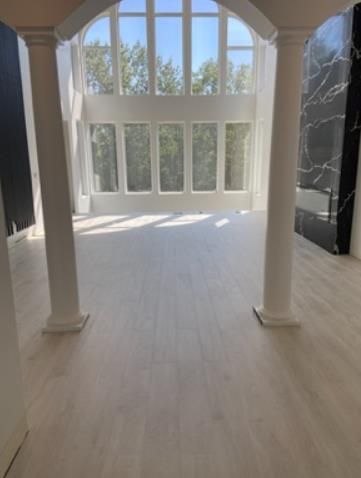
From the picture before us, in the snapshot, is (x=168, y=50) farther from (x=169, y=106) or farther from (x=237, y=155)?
(x=237, y=155)

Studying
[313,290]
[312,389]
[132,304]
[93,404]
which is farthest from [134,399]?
[313,290]

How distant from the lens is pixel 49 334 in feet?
9.72

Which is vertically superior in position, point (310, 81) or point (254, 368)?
point (310, 81)

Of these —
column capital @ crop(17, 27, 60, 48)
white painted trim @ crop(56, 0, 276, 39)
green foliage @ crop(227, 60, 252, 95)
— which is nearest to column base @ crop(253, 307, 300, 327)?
white painted trim @ crop(56, 0, 276, 39)

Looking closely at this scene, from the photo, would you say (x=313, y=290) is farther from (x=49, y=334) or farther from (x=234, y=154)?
(x=234, y=154)

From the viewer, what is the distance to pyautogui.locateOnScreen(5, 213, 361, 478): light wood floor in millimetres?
1751

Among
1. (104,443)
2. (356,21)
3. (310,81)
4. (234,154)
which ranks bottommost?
(104,443)

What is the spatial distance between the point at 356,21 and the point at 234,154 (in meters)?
6.79

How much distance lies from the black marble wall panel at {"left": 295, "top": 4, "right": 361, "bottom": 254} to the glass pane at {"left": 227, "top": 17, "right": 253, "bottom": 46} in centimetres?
540

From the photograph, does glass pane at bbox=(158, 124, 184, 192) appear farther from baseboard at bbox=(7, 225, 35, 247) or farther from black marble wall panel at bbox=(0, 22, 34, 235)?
baseboard at bbox=(7, 225, 35, 247)

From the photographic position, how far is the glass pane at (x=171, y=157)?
11.0 m

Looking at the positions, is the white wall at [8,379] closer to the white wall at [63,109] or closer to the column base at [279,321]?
the column base at [279,321]

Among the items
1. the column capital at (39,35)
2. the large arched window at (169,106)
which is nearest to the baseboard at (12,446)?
the column capital at (39,35)

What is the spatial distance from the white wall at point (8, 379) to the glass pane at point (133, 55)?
10014mm
